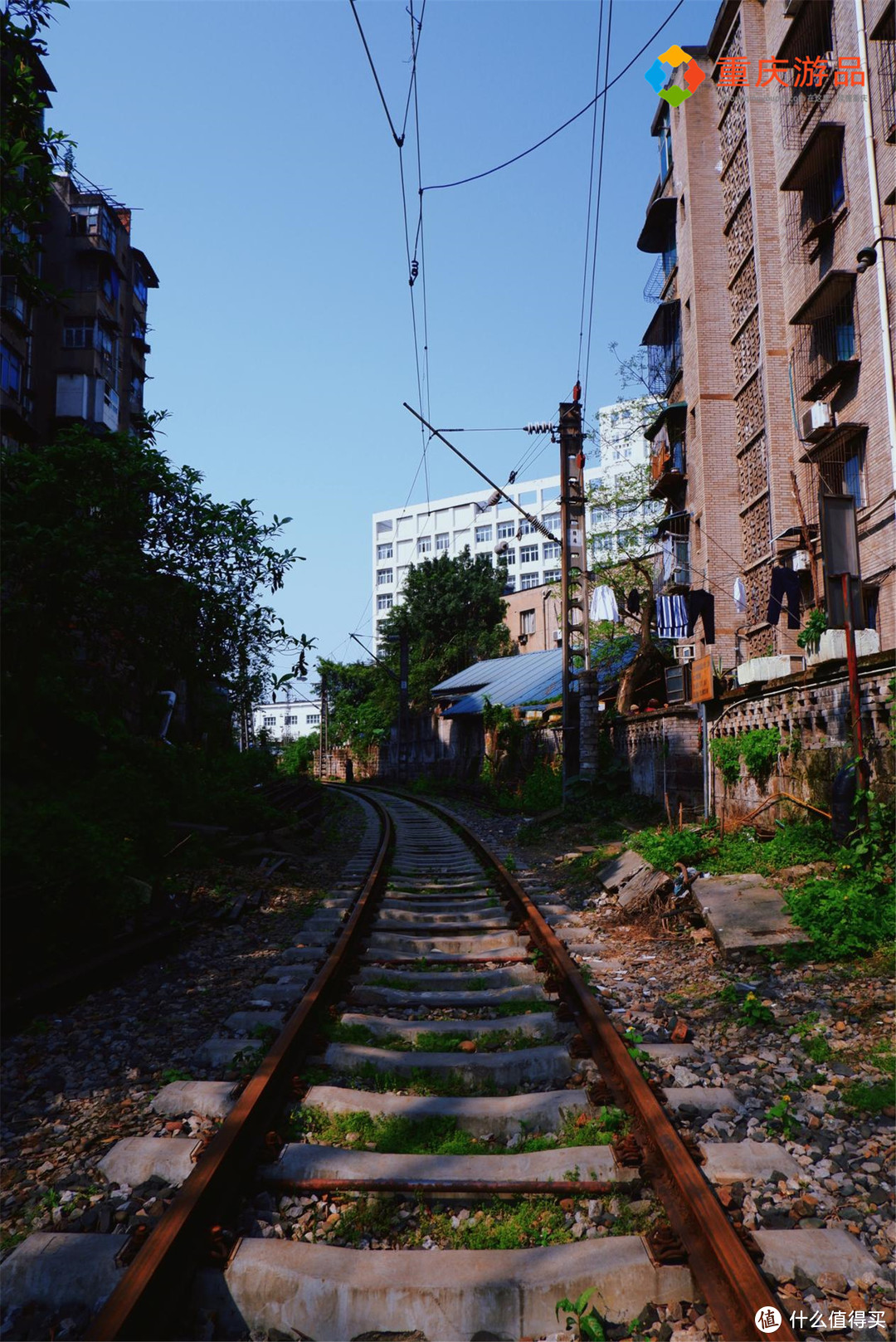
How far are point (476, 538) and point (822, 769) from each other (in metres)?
77.3

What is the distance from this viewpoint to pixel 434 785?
35312 mm

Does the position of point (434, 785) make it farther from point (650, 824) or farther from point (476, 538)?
point (476, 538)

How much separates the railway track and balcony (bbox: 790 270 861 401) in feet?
57.4

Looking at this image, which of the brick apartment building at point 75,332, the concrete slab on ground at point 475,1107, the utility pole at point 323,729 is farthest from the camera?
the utility pole at point 323,729

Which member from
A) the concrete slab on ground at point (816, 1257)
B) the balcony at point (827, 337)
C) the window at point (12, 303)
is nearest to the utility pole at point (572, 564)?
the balcony at point (827, 337)

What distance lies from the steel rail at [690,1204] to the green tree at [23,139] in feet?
24.5

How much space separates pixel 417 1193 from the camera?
123 inches

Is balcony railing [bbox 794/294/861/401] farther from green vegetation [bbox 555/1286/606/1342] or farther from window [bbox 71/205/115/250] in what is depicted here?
window [bbox 71/205/115/250]

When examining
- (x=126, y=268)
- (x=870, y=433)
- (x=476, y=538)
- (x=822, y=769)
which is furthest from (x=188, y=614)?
(x=476, y=538)

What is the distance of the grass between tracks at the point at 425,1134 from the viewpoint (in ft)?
11.6

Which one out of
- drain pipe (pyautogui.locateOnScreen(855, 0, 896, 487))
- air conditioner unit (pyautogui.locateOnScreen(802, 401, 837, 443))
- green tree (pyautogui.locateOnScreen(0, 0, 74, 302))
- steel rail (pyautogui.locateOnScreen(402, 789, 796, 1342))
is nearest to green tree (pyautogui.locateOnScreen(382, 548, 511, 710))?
air conditioner unit (pyautogui.locateOnScreen(802, 401, 837, 443))

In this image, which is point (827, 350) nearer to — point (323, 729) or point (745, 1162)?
point (745, 1162)

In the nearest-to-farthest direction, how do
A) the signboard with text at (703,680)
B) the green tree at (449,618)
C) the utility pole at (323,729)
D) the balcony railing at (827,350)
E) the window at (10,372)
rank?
the signboard with text at (703,680) < the balcony railing at (827,350) < the window at (10,372) < the green tree at (449,618) < the utility pole at (323,729)

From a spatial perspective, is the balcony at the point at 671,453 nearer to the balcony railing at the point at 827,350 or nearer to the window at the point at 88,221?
the balcony railing at the point at 827,350
